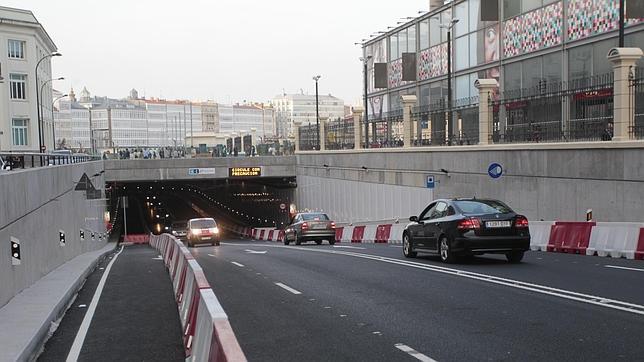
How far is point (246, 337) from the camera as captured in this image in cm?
934

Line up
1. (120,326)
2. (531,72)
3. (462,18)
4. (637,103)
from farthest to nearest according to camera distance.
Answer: (462,18) → (531,72) → (637,103) → (120,326)

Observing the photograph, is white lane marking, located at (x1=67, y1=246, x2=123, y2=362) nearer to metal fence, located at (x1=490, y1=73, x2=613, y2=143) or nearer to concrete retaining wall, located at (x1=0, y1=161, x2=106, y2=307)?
concrete retaining wall, located at (x1=0, y1=161, x2=106, y2=307)

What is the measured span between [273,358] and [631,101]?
54.2 ft

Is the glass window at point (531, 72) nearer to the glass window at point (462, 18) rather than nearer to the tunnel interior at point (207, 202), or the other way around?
the glass window at point (462, 18)

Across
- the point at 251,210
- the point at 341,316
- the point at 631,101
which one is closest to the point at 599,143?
the point at 631,101

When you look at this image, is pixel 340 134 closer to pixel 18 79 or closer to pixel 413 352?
pixel 18 79

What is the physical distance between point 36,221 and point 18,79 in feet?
189

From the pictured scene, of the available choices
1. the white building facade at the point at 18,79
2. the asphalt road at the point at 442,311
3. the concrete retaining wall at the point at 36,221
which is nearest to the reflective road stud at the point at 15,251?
the concrete retaining wall at the point at 36,221

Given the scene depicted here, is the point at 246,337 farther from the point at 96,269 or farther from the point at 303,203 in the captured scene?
the point at 303,203

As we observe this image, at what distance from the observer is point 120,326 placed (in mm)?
11477

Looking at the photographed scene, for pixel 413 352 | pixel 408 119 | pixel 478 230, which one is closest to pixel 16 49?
pixel 408 119

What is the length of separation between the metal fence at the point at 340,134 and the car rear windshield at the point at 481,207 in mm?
29051

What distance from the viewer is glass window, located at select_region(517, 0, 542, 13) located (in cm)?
3783

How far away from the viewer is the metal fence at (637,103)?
68.7 ft
